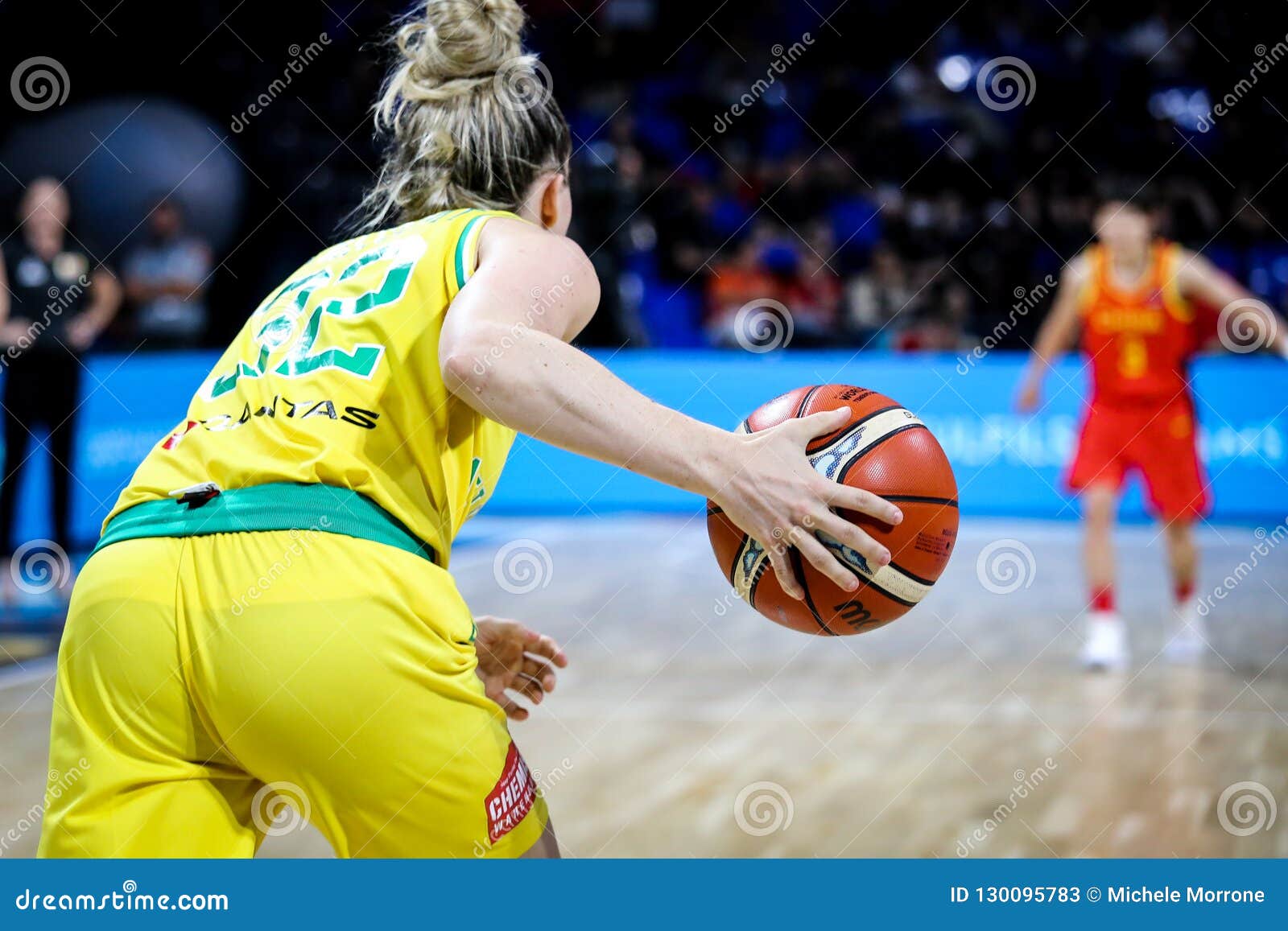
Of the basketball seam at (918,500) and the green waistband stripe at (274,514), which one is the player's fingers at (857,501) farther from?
the green waistband stripe at (274,514)

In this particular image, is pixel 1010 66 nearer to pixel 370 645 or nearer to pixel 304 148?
pixel 304 148

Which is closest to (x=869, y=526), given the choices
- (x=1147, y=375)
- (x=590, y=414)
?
(x=590, y=414)

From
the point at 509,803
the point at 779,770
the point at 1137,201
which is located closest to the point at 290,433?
the point at 509,803

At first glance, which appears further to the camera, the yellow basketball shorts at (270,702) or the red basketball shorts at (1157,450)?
the red basketball shorts at (1157,450)

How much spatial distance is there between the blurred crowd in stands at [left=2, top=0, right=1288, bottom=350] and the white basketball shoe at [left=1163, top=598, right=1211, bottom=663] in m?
4.03

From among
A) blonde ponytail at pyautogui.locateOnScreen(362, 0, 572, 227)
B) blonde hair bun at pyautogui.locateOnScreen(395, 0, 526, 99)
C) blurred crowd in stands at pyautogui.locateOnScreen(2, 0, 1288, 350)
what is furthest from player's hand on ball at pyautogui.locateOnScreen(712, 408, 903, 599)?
blurred crowd in stands at pyautogui.locateOnScreen(2, 0, 1288, 350)

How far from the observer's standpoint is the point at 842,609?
1.65 m

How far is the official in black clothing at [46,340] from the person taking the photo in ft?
21.6

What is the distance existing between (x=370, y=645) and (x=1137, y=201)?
5.48 meters

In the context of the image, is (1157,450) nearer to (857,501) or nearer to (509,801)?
(857,501)

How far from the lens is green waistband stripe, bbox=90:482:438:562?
4.68 ft

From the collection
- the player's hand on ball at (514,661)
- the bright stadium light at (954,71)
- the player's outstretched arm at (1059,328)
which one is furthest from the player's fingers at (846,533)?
the bright stadium light at (954,71)

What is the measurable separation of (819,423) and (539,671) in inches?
26.8

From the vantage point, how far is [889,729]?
432cm
